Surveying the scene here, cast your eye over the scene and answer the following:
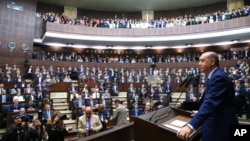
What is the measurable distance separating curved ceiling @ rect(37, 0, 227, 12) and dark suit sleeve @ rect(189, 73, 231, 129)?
1565 cm

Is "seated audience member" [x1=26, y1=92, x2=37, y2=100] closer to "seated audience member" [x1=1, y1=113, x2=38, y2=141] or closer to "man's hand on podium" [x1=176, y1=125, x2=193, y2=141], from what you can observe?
"seated audience member" [x1=1, y1=113, x2=38, y2=141]

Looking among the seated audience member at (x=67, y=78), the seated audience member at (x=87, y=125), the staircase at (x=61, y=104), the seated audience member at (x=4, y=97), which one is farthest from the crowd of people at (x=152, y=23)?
the seated audience member at (x=87, y=125)

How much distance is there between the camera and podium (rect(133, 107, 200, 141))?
68.1 inches

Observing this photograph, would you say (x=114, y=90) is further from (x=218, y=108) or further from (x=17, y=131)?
(x=218, y=108)

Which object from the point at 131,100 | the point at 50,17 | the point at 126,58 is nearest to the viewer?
the point at 131,100

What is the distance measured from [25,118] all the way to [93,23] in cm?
1242

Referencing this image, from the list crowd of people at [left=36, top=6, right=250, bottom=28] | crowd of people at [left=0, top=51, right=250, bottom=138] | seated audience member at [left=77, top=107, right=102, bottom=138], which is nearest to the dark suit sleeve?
crowd of people at [left=0, top=51, right=250, bottom=138]

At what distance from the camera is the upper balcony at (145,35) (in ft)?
45.5

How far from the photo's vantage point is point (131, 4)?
56.4ft

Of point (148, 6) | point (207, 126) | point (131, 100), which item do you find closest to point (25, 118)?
point (207, 126)

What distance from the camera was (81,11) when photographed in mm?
18328

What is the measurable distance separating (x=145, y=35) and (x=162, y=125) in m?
14.0

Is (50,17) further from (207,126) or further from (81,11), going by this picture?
(207,126)

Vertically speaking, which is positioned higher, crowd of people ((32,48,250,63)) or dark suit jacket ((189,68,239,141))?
crowd of people ((32,48,250,63))
